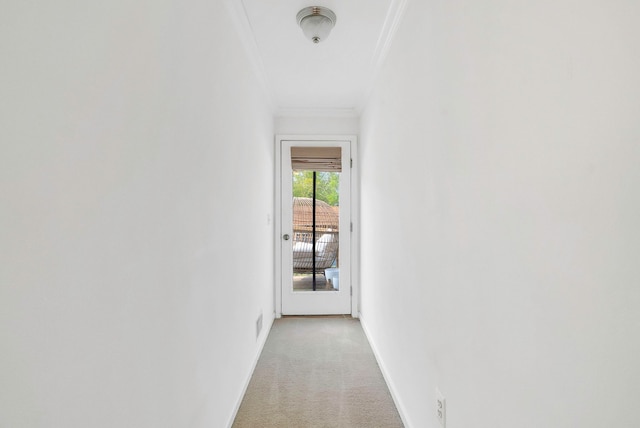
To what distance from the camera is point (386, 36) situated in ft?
7.63

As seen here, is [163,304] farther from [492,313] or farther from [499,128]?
[499,128]

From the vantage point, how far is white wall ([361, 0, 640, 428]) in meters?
0.62

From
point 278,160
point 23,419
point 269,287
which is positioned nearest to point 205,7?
point 23,419

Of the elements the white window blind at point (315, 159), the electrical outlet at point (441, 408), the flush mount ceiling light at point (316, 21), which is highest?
the flush mount ceiling light at point (316, 21)

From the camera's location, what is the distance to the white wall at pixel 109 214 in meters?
0.58

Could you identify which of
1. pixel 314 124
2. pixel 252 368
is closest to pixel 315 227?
pixel 314 124

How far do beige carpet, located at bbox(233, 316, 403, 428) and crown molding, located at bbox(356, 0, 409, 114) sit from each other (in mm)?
2335

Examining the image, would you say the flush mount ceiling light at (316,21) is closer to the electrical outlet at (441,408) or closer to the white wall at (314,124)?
the white wall at (314,124)

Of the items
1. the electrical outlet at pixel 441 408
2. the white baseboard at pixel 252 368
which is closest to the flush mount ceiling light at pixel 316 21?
the electrical outlet at pixel 441 408

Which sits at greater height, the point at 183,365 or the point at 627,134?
the point at 627,134

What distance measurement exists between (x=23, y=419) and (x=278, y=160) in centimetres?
358

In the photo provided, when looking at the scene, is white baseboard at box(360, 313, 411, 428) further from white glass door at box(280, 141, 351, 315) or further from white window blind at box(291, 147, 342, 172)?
white window blind at box(291, 147, 342, 172)

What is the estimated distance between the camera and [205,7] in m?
1.55

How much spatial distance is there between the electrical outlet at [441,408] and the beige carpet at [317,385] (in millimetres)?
666
